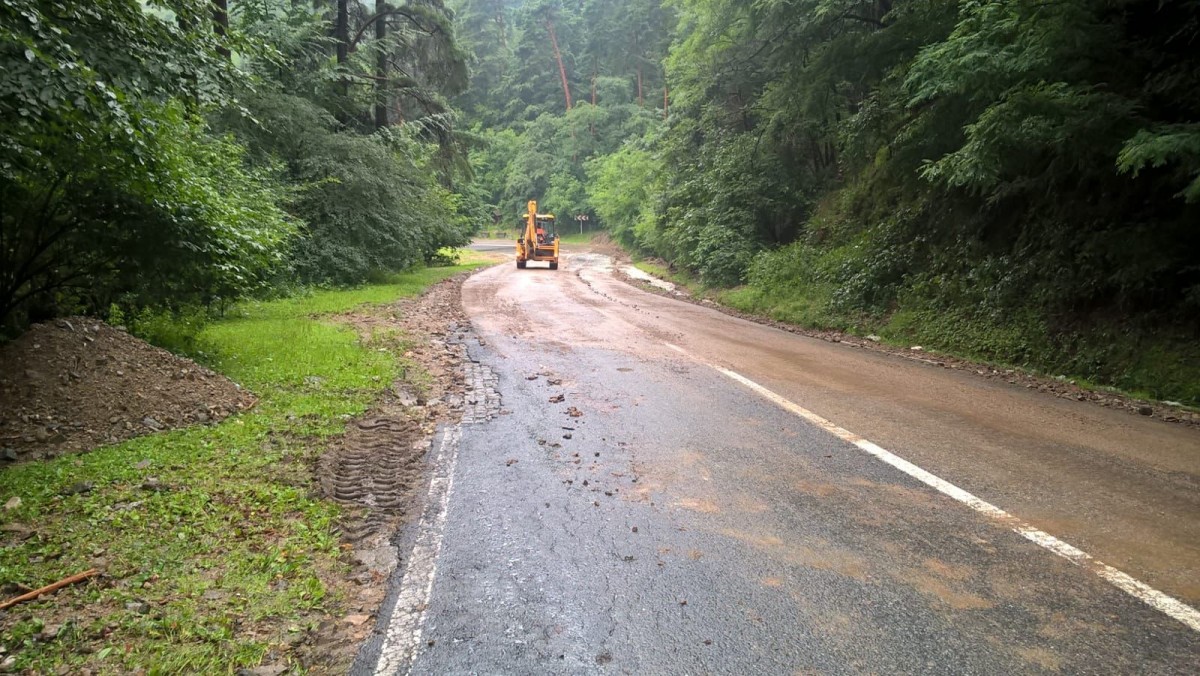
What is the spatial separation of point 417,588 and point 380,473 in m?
1.94

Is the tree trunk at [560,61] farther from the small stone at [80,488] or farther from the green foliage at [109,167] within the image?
the small stone at [80,488]

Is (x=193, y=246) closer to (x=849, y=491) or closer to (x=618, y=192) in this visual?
(x=849, y=491)

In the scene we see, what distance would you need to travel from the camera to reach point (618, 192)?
4712 centimetres

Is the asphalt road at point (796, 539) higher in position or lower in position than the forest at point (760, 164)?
lower

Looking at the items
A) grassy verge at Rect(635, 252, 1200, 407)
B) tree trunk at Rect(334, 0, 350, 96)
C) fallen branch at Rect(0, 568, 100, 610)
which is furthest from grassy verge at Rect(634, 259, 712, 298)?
fallen branch at Rect(0, 568, 100, 610)

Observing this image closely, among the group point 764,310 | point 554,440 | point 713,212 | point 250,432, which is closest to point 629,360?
point 554,440

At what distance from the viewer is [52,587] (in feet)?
10.5

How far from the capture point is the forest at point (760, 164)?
20.4ft

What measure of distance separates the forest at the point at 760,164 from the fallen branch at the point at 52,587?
2.93 meters

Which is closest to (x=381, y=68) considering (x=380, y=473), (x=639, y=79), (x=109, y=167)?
(x=109, y=167)

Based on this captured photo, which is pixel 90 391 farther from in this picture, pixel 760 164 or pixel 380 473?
pixel 760 164

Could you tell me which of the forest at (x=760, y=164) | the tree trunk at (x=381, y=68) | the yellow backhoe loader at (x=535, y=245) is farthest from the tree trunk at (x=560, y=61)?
the tree trunk at (x=381, y=68)

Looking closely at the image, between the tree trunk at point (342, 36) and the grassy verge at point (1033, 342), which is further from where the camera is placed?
the tree trunk at point (342, 36)

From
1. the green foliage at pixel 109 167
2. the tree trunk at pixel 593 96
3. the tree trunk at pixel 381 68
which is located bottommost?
the green foliage at pixel 109 167
